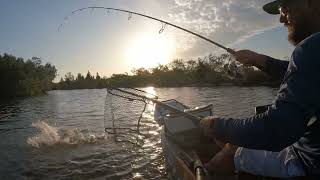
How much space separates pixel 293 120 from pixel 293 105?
0.12 m


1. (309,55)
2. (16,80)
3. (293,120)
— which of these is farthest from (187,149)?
(16,80)

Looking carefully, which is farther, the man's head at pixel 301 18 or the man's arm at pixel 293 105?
the man's head at pixel 301 18

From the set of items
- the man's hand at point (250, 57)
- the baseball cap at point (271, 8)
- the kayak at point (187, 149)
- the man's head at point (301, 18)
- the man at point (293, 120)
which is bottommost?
the kayak at point (187, 149)

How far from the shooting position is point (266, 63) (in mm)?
5480

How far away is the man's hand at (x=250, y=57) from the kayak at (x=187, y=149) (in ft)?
2.67

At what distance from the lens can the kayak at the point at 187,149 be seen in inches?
251

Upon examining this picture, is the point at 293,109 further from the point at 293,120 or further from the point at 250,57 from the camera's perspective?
the point at 250,57

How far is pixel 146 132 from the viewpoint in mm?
22953

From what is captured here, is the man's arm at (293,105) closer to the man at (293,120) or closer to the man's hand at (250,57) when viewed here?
the man at (293,120)

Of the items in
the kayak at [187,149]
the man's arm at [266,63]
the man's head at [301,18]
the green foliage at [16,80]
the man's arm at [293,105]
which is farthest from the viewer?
the green foliage at [16,80]

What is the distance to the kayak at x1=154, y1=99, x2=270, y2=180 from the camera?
637 cm

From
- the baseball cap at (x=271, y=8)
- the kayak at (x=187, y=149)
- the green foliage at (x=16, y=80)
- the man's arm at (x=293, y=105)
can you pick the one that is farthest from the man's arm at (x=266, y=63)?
the green foliage at (x=16, y=80)

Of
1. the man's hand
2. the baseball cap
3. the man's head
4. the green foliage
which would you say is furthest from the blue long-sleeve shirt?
the green foliage

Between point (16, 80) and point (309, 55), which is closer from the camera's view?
point (309, 55)
